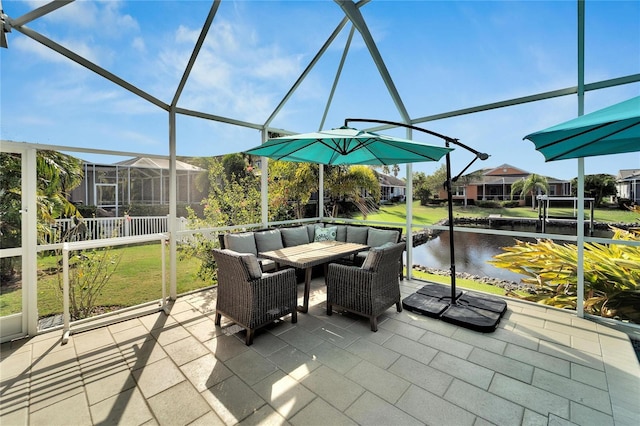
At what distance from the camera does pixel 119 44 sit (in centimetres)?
361

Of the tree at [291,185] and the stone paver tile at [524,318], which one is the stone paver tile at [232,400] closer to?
the stone paver tile at [524,318]

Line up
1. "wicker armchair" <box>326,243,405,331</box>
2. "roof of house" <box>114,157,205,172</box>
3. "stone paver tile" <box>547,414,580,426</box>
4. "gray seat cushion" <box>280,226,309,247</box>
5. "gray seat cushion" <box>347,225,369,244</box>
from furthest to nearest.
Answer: "gray seat cushion" <box>347,225,369,244</box>, "gray seat cushion" <box>280,226,309,247</box>, "roof of house" <box>114,157,205,172</box>, "wicker armchair" <box>326,243,405,331</box>, "stone paver tile" <box>547,414,580,426</box>

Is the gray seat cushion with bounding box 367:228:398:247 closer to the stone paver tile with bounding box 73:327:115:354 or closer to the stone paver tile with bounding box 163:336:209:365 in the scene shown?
the stone paver tile with bounding box 163:336:209:365

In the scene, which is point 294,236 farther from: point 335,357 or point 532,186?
point 532,186

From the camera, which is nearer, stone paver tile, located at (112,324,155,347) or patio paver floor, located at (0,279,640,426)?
patio paver floor, located at (0,279,640,426)

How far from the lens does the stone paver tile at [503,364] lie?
268 centimetres

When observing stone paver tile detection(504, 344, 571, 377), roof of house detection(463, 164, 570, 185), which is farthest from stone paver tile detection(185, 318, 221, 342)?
roof of house detection(463, 164, 570, 185)

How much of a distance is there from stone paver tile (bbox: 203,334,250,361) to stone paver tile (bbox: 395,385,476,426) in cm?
173

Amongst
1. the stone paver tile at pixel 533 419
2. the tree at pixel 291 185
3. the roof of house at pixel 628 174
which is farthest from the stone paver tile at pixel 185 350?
the roof of house at pixel 628 174

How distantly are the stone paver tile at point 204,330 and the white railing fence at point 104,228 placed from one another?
1.69 m

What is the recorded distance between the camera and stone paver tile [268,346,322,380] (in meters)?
2.73

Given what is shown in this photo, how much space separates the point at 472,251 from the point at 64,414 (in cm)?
577

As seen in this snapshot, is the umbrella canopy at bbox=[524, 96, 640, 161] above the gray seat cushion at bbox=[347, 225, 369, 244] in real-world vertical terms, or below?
above

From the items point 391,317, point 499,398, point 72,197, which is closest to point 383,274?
point 391,317
